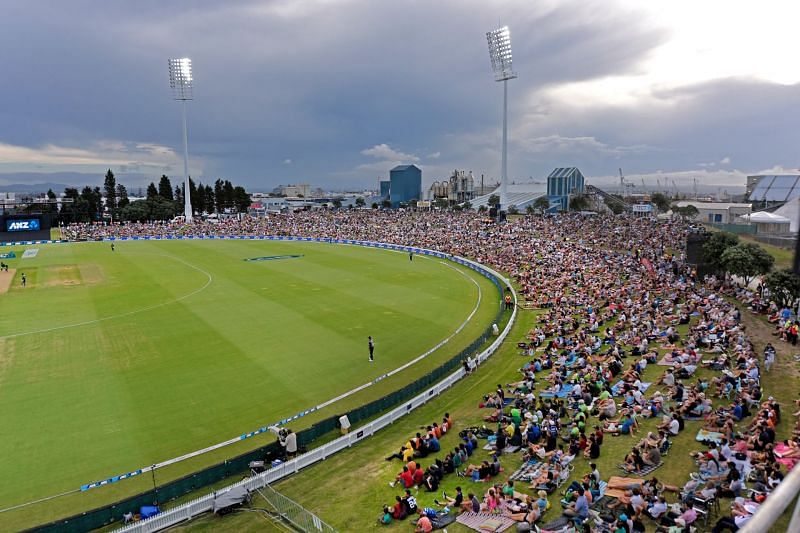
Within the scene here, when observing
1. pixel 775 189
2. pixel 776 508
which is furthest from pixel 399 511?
pixel 775 189

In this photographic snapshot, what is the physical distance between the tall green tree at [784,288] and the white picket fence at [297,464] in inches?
741

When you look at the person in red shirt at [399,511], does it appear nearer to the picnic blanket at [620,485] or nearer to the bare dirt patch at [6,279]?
the picnic blanket at [620,485]

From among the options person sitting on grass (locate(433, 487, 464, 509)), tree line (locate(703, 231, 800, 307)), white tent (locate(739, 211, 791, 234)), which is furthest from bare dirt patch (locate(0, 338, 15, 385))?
white tent (locate(739, 211, 791, 234))

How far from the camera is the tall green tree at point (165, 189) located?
147 meters

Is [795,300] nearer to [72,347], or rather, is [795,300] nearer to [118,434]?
[118,434]

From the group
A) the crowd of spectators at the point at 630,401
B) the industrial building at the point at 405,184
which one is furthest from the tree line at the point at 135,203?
the crowd of spectators at the point at 630,401

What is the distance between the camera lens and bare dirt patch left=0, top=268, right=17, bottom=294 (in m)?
48.1

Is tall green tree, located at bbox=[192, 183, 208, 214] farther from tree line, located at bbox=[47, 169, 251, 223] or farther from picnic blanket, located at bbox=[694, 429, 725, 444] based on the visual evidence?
picnic blanket, located at bbox=[694, 429, 725, 444]

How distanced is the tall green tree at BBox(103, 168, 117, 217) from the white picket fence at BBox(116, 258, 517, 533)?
449 ft

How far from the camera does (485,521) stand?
1301 centimetres

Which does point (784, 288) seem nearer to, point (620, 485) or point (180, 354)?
point (620, 485)

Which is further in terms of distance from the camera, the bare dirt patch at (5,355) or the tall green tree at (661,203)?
the tall green tree at (661,203)

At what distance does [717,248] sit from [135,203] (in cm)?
14040

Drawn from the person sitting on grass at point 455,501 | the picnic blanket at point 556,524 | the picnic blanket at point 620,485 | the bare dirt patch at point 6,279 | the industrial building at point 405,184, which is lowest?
→ the person sitting on grass at point 455,501
